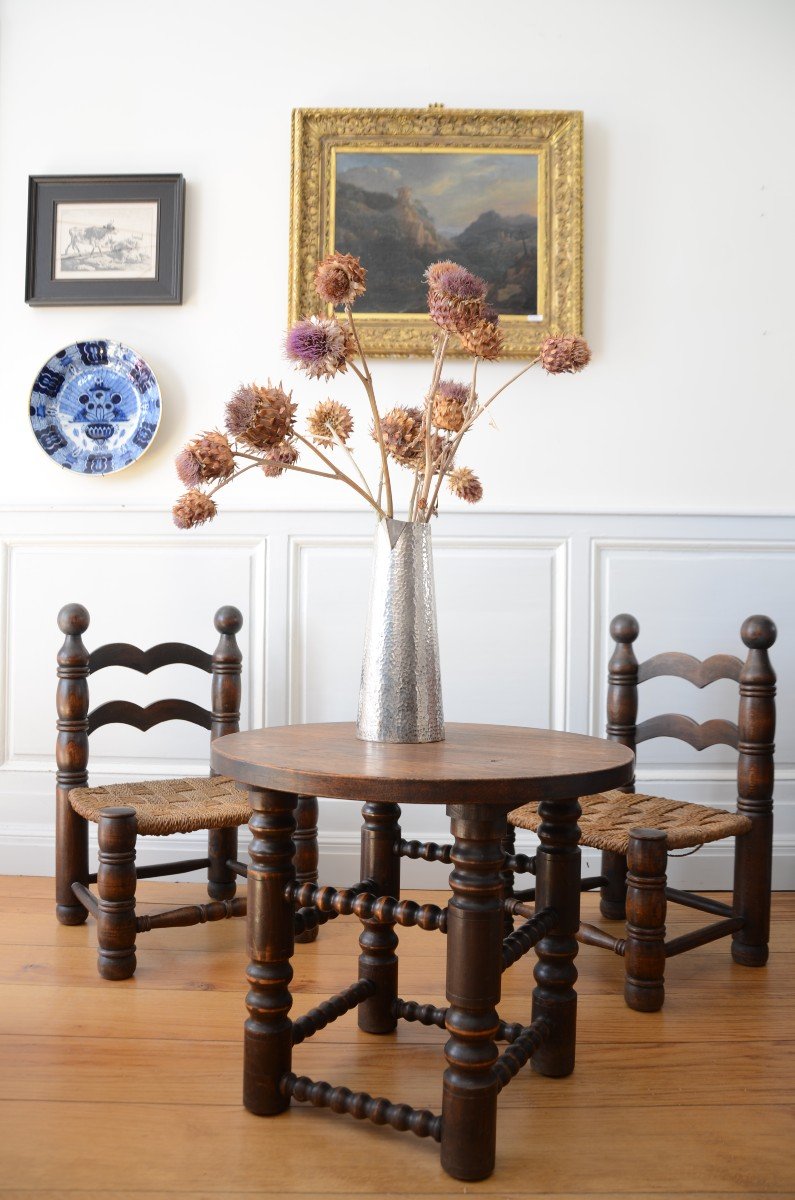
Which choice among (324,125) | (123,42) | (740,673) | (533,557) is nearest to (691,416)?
(533,557)

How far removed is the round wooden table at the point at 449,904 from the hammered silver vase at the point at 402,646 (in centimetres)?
6

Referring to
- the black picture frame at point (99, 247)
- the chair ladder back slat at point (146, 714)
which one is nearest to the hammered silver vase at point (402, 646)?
the chair ladder back slat at point (146, 714)

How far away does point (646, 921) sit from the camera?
2.08m

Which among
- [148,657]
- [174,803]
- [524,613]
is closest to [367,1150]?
[174,803]

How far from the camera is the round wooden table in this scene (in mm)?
1430

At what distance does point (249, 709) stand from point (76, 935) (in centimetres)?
78

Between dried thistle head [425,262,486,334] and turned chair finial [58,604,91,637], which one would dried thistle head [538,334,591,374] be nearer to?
dried thistle head [425,262,486,334]

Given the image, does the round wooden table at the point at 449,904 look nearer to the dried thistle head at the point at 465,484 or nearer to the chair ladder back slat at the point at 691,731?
the dried thistle head at the point at 465,484

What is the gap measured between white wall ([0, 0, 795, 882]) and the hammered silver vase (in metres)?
1.20

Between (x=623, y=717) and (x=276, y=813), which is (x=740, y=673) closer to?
(x=623, y=717)

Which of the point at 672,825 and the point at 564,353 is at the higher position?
the point at 564,353

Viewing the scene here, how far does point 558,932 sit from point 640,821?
1.99 ft

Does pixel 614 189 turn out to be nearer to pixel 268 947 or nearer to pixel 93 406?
pixel 93 406

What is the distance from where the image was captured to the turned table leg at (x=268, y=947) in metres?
1.59
